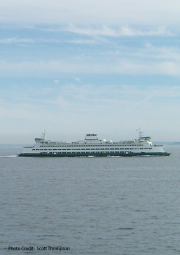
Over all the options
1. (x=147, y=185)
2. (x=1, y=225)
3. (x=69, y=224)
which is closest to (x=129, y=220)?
(x=69, y=224)

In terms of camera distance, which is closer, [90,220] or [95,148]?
[90,220]

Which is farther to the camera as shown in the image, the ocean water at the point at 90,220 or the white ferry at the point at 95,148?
the white ferry at the point at 95,148

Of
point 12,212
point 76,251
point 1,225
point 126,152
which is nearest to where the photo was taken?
point 76,251

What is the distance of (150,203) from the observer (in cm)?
3912

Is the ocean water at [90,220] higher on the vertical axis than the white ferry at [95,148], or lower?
lower

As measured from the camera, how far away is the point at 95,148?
13250 cm

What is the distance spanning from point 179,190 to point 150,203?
11.0 metres

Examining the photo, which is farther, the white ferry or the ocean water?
the white ferry

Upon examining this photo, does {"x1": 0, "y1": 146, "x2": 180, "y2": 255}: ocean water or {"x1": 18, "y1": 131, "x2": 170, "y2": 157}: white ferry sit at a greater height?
{"x1": 18, "y1": 131, "x2": 170, "y2": 157}: white ferry

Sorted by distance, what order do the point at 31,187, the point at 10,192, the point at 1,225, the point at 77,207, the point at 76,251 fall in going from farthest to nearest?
the point at 31,187
the point at 10,192
the point at 77,207
the point at 1,225
the point at 76,251

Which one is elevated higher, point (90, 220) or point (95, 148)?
point (95, 148)

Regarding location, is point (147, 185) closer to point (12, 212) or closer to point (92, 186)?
point (92, 186)

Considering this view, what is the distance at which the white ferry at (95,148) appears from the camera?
129125mm

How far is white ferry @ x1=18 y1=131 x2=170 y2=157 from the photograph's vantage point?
129m
